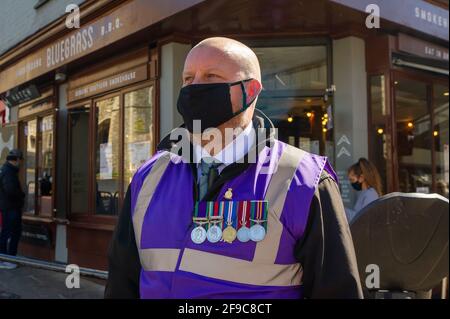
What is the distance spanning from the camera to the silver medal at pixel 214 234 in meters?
1.53

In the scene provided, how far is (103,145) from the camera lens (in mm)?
6723

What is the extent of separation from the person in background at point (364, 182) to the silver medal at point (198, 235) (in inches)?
131

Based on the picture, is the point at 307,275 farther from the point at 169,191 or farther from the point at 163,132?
the point at 163,132

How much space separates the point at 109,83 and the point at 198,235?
520cm

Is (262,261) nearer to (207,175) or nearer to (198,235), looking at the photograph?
(198,235)

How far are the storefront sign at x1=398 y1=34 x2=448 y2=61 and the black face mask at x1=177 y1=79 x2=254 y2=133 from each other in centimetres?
413

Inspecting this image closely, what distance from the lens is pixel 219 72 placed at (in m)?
1.63

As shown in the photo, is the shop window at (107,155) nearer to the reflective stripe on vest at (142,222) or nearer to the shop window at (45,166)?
the shop window at (45,166)

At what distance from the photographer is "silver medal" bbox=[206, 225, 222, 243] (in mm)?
1525

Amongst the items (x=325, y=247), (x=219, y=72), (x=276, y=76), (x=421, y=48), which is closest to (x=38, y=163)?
(x=276, y=76)

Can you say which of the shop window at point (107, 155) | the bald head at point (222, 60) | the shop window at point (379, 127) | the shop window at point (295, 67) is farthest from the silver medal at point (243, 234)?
the shop window at point (107, 155)

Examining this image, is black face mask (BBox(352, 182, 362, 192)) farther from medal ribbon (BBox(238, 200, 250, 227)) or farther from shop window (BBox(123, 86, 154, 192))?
medal ribbon (BBox(238, 200, 250, 227))

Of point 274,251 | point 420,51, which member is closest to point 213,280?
point 274,251

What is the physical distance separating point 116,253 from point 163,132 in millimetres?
3915
